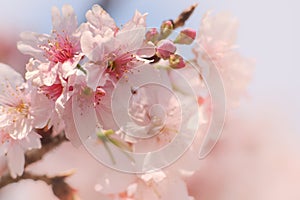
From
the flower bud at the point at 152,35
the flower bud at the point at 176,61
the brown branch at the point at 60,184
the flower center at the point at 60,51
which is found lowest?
the brown branch at the point at 60,184

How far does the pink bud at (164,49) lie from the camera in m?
0.76

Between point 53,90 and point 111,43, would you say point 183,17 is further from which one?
point 53,90

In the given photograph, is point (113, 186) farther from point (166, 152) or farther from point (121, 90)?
point (121, 90)

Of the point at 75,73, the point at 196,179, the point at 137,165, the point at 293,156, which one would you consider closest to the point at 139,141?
the point at 137,165

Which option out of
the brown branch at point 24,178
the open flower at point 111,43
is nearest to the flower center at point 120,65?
the open flower at point 111,43

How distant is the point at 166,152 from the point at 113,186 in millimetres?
123

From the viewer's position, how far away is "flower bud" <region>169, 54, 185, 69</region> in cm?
78

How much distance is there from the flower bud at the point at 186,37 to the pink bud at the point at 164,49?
4 centimetres

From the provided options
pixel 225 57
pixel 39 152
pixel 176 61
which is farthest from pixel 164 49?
pixel 39 152

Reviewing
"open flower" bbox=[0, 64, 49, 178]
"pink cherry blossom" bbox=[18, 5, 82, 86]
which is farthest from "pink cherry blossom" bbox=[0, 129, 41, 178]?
"pink cherry blossom" bbox=[18, 5, 82, 86]

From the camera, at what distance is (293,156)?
7.34 ft

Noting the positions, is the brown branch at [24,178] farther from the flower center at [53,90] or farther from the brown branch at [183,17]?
the brown branch at [183,17]

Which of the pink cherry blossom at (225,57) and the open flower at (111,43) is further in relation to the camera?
the pink cherry blossom at (225,57)

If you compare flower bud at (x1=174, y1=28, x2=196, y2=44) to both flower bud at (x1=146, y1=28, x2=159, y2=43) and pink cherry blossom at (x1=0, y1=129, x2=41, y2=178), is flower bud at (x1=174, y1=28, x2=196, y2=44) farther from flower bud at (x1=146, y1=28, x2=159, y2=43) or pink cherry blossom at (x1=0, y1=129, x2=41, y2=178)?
Result: pink cherry blossom at (x1=0, y1=129, x2=41, y2=178)
